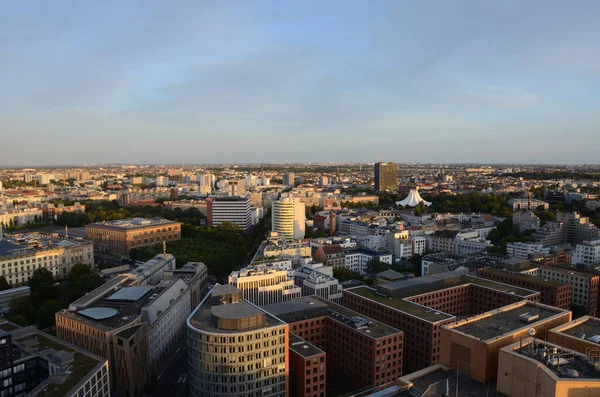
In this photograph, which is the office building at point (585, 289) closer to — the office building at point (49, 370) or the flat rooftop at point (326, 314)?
the flat rooftop at point (326, 314)

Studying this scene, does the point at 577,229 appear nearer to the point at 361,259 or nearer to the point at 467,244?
the point at 467,244

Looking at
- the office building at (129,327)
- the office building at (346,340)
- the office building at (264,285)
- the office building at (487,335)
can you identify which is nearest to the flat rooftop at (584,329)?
the office building at (487,335)

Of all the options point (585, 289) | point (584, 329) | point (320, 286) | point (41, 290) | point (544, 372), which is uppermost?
point (544, 372)

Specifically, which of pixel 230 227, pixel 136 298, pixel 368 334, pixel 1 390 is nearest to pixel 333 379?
pixel 368 334

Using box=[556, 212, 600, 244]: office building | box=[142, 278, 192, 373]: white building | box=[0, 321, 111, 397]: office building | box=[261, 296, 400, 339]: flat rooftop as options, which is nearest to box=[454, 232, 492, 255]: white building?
box=[556, 212, 600, 244]: office building

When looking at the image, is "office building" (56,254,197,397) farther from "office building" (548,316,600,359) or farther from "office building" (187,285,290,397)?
"office building" (548,316,600,359)

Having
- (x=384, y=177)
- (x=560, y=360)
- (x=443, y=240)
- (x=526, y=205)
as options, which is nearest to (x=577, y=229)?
(x=443, y=240)
